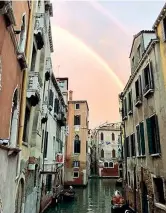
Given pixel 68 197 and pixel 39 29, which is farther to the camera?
pixel 68 197

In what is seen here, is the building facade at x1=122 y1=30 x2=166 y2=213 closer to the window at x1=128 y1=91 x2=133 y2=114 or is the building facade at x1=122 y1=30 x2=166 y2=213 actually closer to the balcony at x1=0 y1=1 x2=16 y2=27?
the window at x1=128 y1=91 x2=133 y2=114

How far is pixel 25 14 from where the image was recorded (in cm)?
799

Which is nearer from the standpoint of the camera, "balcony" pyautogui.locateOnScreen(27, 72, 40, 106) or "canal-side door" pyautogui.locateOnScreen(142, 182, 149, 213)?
"balcony" pyautogui.locateOnScreen(27, 72, 40, 106)

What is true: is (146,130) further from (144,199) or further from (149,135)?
(144,199)

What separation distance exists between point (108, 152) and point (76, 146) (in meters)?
17.8

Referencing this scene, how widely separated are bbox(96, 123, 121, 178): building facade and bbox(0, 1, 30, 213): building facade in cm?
3963

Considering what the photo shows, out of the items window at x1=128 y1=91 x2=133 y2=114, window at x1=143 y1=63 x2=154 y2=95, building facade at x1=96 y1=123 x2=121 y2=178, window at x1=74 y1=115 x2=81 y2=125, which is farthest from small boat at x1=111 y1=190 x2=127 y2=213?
building facade at x1=96 y1=123 x2=121 y2=178

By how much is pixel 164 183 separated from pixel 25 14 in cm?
805

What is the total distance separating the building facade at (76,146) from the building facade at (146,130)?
1591 cm

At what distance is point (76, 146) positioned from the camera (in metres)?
31.4

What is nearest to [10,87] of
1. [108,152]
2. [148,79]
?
[148,79]

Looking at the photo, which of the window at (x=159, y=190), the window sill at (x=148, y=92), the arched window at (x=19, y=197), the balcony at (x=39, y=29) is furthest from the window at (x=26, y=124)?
the window at (x=159, y=190)

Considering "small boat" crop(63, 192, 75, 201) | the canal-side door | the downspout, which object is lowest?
"small boat" crop(63, 192, 75, 201)

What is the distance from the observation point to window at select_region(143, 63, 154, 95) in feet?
32.7
